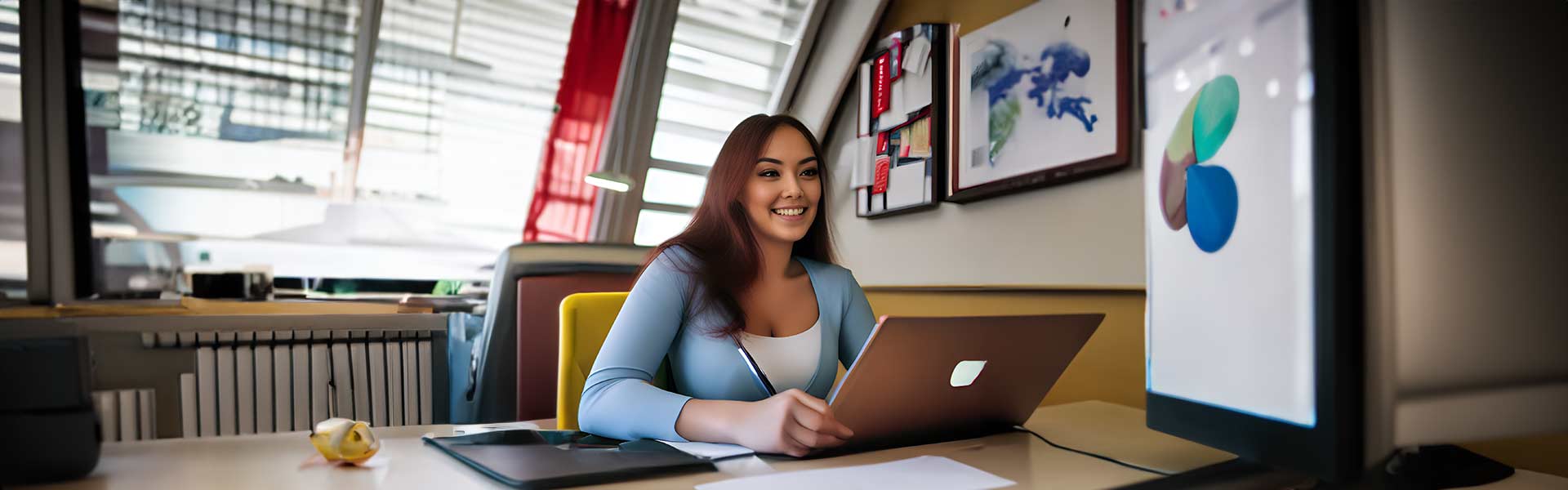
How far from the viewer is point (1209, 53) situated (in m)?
0.77

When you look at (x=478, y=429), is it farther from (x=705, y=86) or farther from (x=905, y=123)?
(x=705, y=86)

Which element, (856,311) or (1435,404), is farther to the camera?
(856,311)

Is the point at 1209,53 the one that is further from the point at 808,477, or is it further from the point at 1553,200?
the point at 808,477

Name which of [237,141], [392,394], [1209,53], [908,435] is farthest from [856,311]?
[237,141]

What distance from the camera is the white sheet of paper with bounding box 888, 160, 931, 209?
100 inches

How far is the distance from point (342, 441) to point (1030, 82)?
1766 mm

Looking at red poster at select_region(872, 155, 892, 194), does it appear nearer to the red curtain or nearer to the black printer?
the red curtain

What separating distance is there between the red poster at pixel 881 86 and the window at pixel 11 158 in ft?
9.03

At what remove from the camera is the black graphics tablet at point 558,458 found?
0.75m

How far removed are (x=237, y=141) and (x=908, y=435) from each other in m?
3.12

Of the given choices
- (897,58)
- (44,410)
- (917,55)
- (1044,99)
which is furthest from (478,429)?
(897,58)

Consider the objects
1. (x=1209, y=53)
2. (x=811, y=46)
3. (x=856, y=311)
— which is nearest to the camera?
(x=1209, y=53)

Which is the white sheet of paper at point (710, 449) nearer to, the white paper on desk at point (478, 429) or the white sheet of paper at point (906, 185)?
the white paper on desk at point (478, 429)

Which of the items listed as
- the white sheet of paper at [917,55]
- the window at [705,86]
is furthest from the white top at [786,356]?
the window at [705,86]
